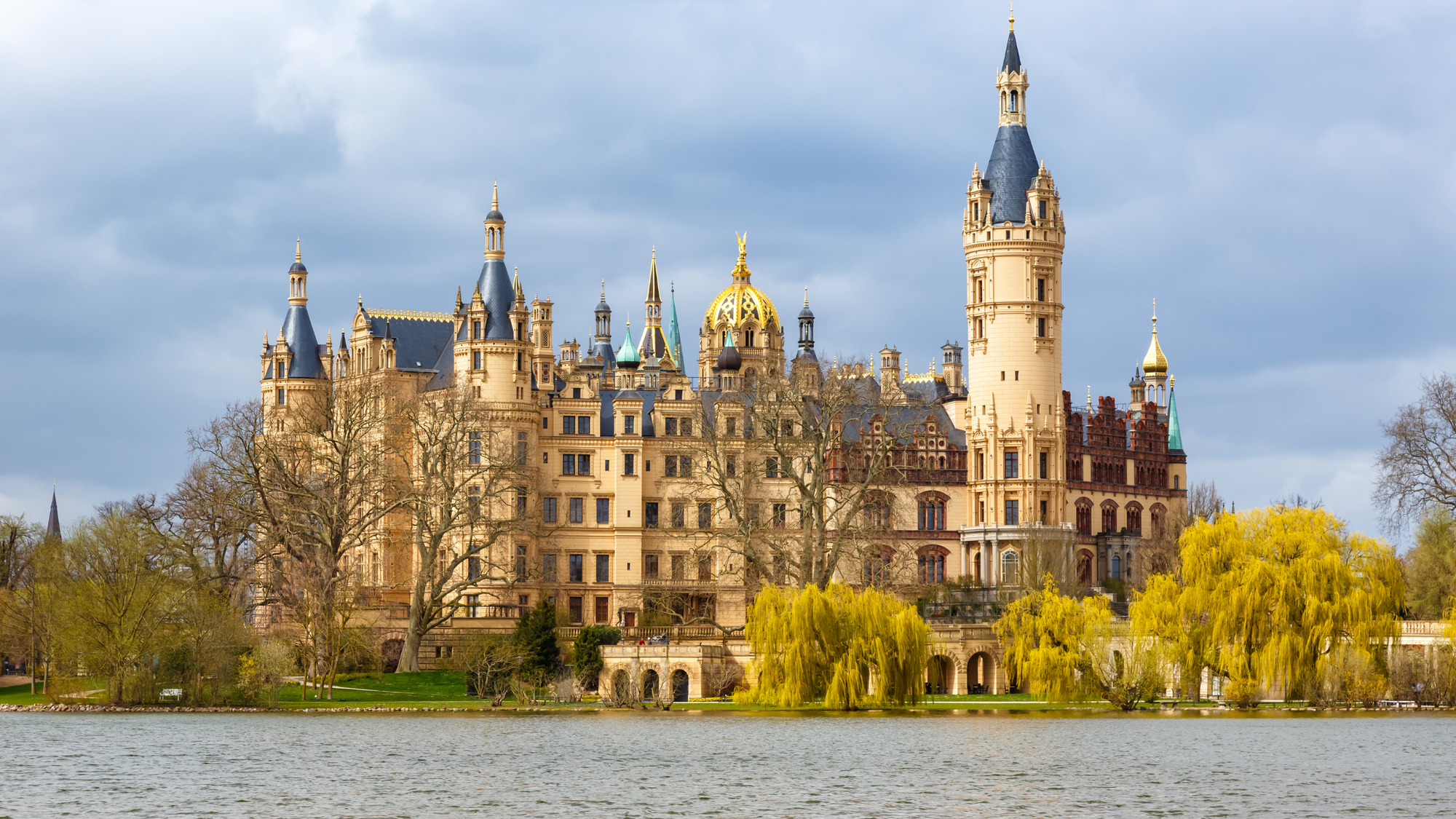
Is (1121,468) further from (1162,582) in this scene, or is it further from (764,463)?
(1162,582)

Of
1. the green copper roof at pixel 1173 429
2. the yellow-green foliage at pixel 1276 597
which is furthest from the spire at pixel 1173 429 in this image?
the yellow-green foliage at pixel 1276 597

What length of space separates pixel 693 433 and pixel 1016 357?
17.0 m

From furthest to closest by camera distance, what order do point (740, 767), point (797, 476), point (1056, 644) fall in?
point (797, 476) → point (1056, 644) → point (740, 767)

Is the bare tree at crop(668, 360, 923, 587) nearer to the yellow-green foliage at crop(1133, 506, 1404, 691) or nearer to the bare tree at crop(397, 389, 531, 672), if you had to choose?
the bare tree at crop(397, 389, 531, 672)

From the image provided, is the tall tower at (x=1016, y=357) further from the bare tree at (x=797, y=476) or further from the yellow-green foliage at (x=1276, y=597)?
the yellow-green foliage at (x=1276, y=597)

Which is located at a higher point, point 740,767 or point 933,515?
point 933,515

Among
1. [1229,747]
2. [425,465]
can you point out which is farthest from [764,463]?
[1229,747]

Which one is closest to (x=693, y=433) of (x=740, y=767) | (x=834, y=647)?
(x=834, y=647)

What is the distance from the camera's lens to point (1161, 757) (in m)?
54.8

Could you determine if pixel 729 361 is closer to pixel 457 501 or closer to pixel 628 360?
pixel 628 360

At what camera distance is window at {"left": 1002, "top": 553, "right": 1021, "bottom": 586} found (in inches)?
4203

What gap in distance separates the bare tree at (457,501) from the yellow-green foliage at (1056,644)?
25.6 meters

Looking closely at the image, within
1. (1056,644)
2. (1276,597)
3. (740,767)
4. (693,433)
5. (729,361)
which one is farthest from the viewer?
(729,361)

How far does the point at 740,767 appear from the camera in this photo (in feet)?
177
